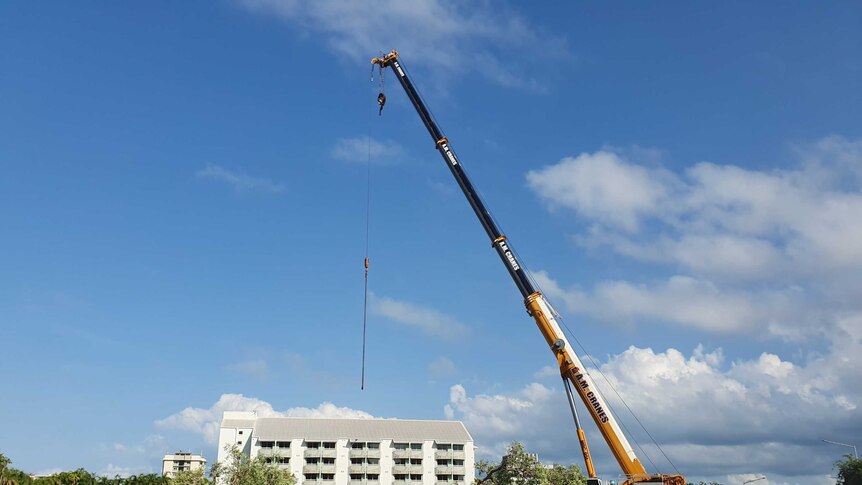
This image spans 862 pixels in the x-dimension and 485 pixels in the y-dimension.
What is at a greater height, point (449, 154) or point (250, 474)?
point (449, 154)

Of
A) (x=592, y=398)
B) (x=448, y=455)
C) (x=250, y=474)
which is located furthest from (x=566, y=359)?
(x=448, y=455)

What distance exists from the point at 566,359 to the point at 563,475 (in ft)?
126

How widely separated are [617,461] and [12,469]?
63.3 m

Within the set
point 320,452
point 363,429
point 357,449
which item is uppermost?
point 363,429

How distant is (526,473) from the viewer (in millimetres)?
90812

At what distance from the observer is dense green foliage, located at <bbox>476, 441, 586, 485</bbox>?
90625mm

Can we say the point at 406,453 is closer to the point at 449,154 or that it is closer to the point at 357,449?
the point at 357,449

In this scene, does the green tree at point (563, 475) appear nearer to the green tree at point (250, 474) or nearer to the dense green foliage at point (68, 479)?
the green tree at point (250, 474)

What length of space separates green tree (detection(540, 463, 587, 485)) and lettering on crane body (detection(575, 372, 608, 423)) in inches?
1364

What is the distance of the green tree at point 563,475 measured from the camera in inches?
3590

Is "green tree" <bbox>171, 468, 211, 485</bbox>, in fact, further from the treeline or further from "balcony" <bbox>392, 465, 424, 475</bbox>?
"balcony" <bbox>392, 465, 424, 475</bbox>

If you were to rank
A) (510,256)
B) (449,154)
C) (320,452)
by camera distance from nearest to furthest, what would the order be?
1. (510,256)
2. (449,154)
3. (320,452)

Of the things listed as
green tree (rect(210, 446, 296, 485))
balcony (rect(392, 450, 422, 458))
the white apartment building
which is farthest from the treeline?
balcony (rect(392, 450, 422, 458))

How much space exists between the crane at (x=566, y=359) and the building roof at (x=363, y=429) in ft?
315
